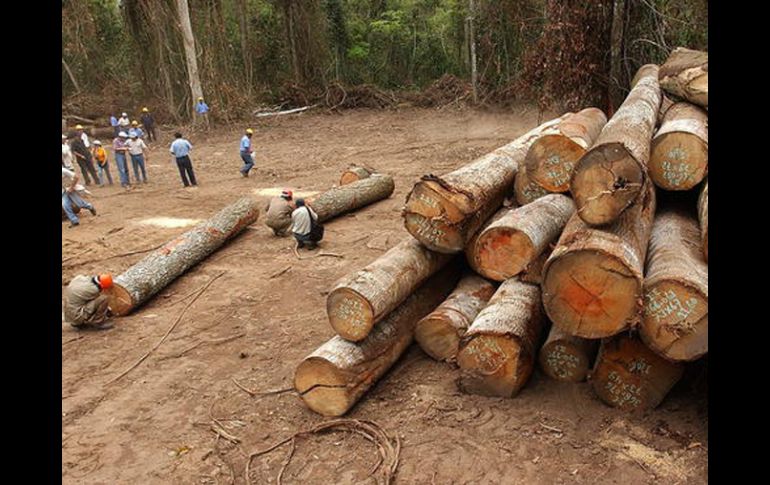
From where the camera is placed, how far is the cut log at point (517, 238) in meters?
5.48

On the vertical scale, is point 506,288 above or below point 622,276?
below

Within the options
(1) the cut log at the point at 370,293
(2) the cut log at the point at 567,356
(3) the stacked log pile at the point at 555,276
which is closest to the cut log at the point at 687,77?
(3) the stacked log pile at the point at 555,276

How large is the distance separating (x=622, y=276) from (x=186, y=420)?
14.3 ft

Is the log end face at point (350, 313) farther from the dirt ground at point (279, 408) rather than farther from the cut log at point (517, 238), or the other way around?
the cut log at point (517, 238)

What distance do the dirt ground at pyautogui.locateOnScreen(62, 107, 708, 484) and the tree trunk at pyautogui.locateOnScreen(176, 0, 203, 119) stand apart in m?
12.8

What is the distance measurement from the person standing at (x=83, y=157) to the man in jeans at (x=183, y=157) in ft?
8.61

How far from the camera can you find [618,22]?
1111 centimetres

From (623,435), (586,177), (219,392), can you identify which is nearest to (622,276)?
(586,177)

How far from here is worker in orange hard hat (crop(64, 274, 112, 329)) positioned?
24.7 ft

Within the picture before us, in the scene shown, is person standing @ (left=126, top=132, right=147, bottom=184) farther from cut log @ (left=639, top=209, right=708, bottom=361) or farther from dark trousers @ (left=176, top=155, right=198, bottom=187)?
cut log @ (left=639, top=209, right=708, bottom=361)

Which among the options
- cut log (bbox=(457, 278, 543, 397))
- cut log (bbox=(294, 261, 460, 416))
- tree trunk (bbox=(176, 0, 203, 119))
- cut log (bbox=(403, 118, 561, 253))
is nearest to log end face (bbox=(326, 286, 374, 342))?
cut log (bbox=(294, 261, 460, 416))

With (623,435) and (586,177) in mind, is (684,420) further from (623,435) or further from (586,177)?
(586,177)

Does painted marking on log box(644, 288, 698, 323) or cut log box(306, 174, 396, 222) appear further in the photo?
cut log box(306, 174, 396, 222)

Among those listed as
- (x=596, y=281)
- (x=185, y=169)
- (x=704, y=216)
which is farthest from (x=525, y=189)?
(x=185, y=169)
